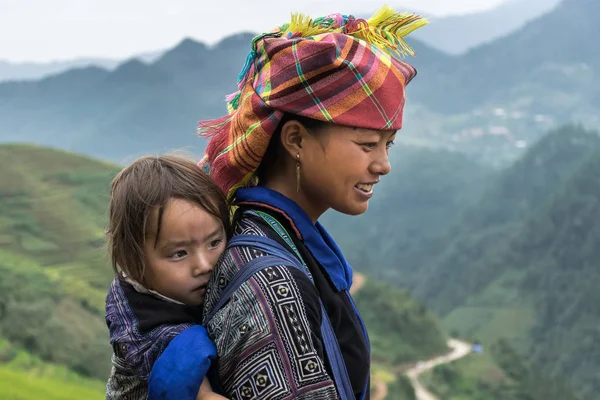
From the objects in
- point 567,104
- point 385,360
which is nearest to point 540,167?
point 385,360

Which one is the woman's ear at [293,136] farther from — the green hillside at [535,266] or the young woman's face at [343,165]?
the green hillside at [535,266]

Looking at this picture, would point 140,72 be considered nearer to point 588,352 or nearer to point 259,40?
point 588,352

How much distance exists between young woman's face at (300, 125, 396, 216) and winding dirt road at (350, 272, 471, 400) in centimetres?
1756

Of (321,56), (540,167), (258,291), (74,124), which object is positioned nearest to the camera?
(258,291)

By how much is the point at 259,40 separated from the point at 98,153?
104 m

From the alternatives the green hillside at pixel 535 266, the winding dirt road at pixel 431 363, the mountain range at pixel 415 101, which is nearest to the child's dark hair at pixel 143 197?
the winding dirt road at pixel 431 363

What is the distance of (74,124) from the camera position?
113250 mm

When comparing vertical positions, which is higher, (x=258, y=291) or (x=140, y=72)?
(x=140, y=72)

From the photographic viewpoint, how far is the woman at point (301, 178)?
1.17 meters

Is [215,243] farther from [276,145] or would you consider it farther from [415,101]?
[415,101]

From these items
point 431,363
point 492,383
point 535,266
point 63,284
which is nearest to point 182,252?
point 63,284

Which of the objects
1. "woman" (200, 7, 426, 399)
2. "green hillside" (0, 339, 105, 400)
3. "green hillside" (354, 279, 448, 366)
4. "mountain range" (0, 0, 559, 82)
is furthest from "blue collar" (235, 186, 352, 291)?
"mountain range" (0, 0, 559, 82)

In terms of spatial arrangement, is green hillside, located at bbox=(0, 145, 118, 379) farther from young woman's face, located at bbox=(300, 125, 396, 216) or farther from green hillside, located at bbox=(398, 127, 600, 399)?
green hillside, located at bbox=(398, 127, 600, 399)

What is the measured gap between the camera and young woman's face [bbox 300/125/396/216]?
134cm
